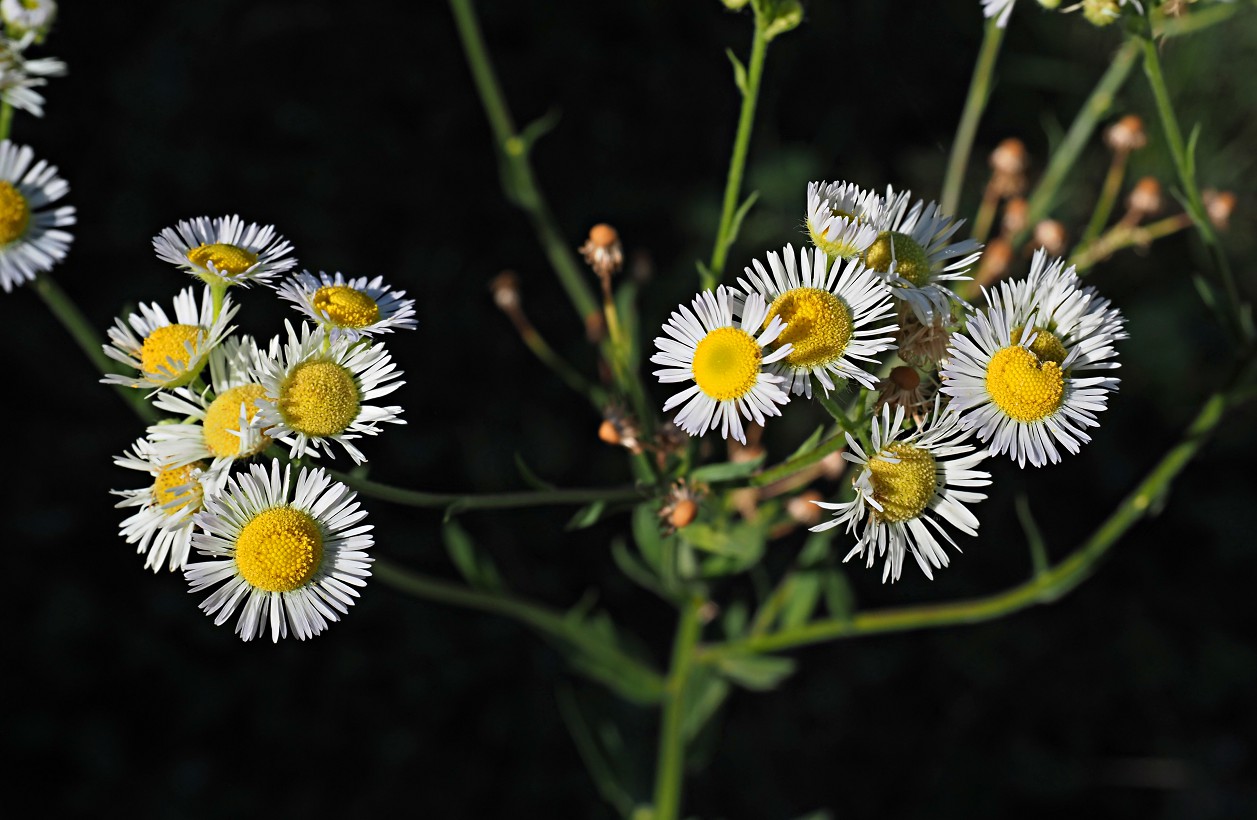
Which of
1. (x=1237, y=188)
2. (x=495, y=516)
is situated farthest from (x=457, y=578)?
(x=1237, y=188)

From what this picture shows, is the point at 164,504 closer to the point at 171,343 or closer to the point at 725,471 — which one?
the point at 171,343

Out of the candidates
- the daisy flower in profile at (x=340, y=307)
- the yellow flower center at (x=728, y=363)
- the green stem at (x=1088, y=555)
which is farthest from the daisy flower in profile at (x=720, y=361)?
the green stem at (x=1088, y=555)

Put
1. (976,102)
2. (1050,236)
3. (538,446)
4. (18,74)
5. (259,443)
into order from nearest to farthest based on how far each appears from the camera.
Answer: (259,443)
(18,74)
(1050,236)
(976,102)
(538,446)

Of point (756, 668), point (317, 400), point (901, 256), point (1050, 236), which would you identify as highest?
point (1050, 236)

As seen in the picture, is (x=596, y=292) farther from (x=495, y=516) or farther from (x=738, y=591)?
(x=738, y=591)

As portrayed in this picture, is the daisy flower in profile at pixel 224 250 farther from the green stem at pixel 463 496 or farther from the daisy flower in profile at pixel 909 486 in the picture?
the daisy flower in profile at pixel 909 486

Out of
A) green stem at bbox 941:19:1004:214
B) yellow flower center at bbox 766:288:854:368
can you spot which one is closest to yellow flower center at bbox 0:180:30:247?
yellow flower center at bbox 766:288:854:368

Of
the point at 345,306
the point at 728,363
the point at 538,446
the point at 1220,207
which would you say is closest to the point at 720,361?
the point at 728,363
